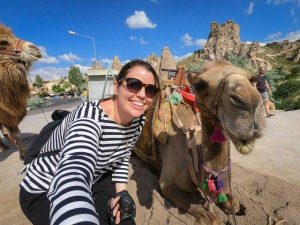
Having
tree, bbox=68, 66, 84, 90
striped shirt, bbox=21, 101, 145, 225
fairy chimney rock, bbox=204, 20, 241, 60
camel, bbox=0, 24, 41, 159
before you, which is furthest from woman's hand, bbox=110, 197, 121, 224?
tree, bbox=68, 66, 84, 90

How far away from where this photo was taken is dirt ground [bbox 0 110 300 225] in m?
3.12

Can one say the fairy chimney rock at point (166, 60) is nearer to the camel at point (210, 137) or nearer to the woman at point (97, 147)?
the camel at point (210, 137)

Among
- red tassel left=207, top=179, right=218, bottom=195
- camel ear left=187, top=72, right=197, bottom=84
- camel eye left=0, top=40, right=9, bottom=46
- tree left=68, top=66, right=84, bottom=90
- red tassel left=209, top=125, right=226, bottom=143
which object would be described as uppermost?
camel eye left=0, top=40, right=9, bottom=46

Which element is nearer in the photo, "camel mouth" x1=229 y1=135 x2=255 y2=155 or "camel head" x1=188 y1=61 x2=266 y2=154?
"camel head" x1=188 y1=61 x2=266 y2=154

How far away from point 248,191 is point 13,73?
15.6 ft

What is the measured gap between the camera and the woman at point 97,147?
1658 mm

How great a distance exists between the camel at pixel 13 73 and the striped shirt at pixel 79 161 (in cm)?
386

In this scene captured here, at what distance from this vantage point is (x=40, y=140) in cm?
265

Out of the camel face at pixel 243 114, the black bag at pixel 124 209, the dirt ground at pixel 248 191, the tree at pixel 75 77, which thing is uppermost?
the camel face at pixel 243 114

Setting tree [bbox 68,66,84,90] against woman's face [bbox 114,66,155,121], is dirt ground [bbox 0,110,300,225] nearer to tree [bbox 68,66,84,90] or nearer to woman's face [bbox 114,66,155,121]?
woman's face [bbox 114,66,155,121]

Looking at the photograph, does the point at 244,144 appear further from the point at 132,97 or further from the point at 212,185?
the point at 132,97

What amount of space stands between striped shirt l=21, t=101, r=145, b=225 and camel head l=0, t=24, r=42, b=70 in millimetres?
3889

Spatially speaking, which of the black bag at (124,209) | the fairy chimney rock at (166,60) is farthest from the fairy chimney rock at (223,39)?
the black bag at (124,209)

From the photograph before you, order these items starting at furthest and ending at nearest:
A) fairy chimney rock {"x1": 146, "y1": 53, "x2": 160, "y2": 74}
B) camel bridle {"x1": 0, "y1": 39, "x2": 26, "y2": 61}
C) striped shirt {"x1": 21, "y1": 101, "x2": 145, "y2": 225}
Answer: camel bridle {"x1": 0, "y1": 39, "x2": 26, "y2": 61}
fairy chimney rock {"x1": 146, "y1": 53, "x2": 160, "y2": 74}
striped shirt {"x1": 21, "y1": 101, "x2": 145, "y2": 225}
